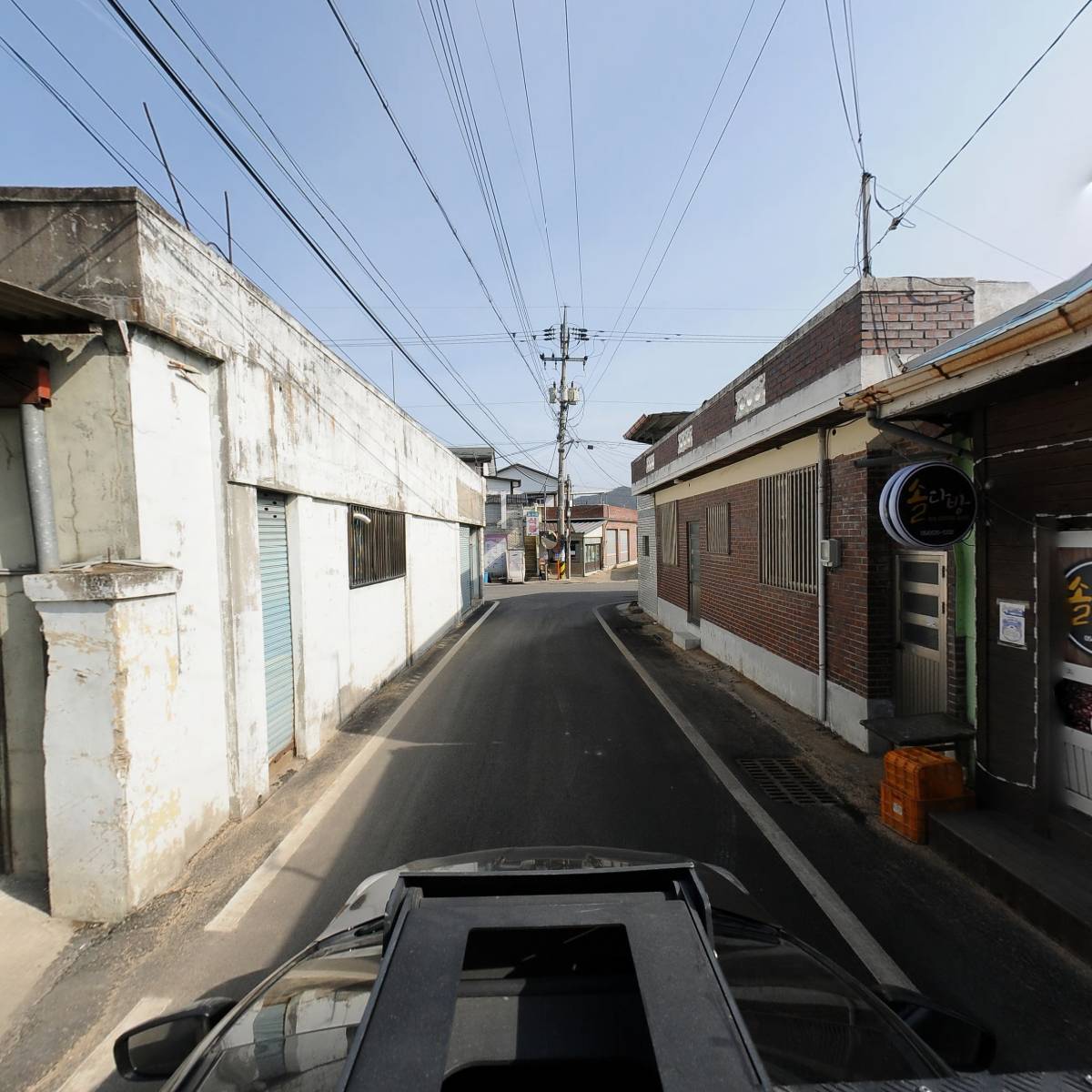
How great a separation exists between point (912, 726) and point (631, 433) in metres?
17.1

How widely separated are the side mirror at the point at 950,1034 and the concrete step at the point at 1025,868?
2015 mm

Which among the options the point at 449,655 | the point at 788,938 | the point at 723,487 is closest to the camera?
the point at 788,938

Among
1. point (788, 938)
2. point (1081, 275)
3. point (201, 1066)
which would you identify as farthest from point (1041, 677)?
point (201, 1066)

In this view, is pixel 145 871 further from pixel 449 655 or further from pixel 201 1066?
pixel 449 655

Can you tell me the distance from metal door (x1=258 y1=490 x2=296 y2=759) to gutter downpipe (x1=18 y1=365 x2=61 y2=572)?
1.74 metres

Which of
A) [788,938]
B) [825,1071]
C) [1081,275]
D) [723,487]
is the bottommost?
[788,938]

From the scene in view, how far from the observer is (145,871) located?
12.3 ft

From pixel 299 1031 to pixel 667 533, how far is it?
15765mm

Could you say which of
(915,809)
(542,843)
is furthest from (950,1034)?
(915,809)

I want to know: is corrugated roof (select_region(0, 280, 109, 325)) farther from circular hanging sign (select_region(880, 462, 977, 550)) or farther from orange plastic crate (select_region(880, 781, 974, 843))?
orange plastic crate (select_region(880, 781, 974, 843))

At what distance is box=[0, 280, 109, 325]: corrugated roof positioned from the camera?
328 centimetres

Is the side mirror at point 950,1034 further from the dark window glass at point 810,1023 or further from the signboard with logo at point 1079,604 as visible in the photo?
the signboard with logo at point 1079,604

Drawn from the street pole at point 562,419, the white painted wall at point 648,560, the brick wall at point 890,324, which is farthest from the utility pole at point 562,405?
the brick wall at point 890,324

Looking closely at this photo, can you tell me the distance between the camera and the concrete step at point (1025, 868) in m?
3.28
